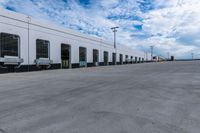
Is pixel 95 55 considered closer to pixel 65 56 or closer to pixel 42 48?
pixel 65 56

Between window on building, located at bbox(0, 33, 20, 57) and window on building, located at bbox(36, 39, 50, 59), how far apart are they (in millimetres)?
4324

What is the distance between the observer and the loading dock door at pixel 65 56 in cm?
4058

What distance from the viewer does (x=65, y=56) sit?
41.4 m

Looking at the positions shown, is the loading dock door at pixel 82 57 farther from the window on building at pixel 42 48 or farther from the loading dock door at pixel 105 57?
the loading dock door at pixel 105 57

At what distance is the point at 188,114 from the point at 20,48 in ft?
91.6

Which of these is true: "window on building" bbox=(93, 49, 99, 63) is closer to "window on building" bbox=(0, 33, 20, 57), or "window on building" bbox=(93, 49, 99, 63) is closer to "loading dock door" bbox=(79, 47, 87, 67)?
"loading dock door" bbox=(79, 47, 87, 67)

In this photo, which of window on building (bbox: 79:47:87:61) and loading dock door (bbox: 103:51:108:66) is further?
loading dock door (bbox: 103:51:108:66)

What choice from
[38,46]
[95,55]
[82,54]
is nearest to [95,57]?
[95,55]

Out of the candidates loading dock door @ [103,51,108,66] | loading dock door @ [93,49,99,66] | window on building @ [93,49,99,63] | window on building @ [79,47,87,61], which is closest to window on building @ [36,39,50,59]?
window on building @ [79,47,87,61]

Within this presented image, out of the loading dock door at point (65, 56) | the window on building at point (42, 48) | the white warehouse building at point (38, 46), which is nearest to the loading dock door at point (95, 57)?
the white warehouse building at point (38, 46)

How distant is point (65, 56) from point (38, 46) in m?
8.97

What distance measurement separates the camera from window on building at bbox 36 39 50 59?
3294cm

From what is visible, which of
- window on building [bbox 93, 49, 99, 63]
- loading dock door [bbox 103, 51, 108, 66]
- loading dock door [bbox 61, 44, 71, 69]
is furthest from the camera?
loading dock door [bbox 103, 51, 108, 66]

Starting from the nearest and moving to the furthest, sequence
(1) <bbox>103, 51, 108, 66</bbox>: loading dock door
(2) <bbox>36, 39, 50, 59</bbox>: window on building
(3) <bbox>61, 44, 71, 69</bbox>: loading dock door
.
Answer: (2) <bbox>36, 39, 50, 59</bbox>: window on building < (3) <bbox>61, 44, 71, 69</bbox>: loading dock door < (1) <bbox>103, 51, 108, 66</bbox>: loading dock door
